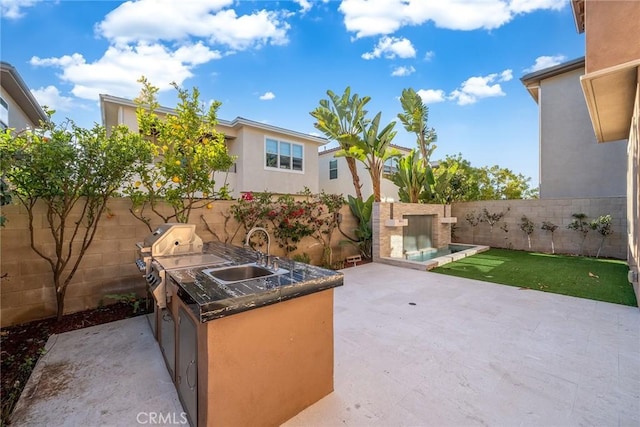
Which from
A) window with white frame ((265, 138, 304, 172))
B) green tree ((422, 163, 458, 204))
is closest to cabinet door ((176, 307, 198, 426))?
green tree ((422, 163, 458, 204))

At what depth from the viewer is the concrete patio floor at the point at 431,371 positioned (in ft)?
6.88

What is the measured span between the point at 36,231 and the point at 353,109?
8.36 meters

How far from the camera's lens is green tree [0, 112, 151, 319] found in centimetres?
328

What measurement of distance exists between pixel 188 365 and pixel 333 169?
1591cm

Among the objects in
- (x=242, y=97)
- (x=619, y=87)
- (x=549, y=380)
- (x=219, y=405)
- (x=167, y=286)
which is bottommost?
(x=549, y=380)

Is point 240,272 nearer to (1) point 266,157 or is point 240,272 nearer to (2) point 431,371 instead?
(2) point 431,371

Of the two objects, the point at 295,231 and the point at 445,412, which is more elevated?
the point at 295,231

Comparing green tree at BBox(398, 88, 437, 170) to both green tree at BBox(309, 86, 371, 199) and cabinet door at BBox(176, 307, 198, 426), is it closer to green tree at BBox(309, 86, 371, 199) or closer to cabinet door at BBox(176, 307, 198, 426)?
green tree at BBox(309, 86, 371, 199)

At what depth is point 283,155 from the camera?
1273 centimetres

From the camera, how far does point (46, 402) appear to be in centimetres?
228

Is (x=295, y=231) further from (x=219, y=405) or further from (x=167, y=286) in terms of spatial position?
(x=219, y=405)

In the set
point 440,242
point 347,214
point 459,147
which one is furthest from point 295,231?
point 459,147

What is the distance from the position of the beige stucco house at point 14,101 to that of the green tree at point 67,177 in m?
5.48

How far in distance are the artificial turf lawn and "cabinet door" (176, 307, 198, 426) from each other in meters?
6.11
